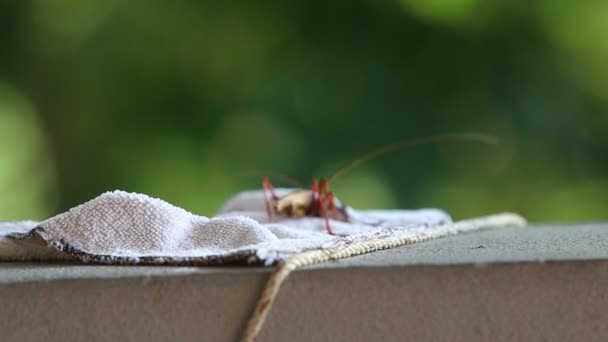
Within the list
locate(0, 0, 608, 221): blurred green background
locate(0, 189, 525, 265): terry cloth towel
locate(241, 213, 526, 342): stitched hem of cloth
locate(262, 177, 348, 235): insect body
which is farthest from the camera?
locate(0, 0, 608, 221): blurred green background

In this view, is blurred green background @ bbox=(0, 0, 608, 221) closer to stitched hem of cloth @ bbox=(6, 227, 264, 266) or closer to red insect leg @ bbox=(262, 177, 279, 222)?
red insect leg @ bbox=(262, 177, 279, 222)

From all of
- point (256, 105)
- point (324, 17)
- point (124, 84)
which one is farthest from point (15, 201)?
point (324, 17)

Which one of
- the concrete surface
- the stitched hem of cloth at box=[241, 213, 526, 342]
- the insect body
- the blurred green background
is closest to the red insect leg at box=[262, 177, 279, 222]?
the insect body

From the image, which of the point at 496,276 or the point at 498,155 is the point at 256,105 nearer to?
the point at 498,155

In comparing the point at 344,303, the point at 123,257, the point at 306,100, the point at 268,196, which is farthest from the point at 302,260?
the point at 306,100

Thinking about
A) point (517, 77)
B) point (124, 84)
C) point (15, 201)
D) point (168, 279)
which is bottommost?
point (15, 201)

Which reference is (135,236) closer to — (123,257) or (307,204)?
(123,257)
